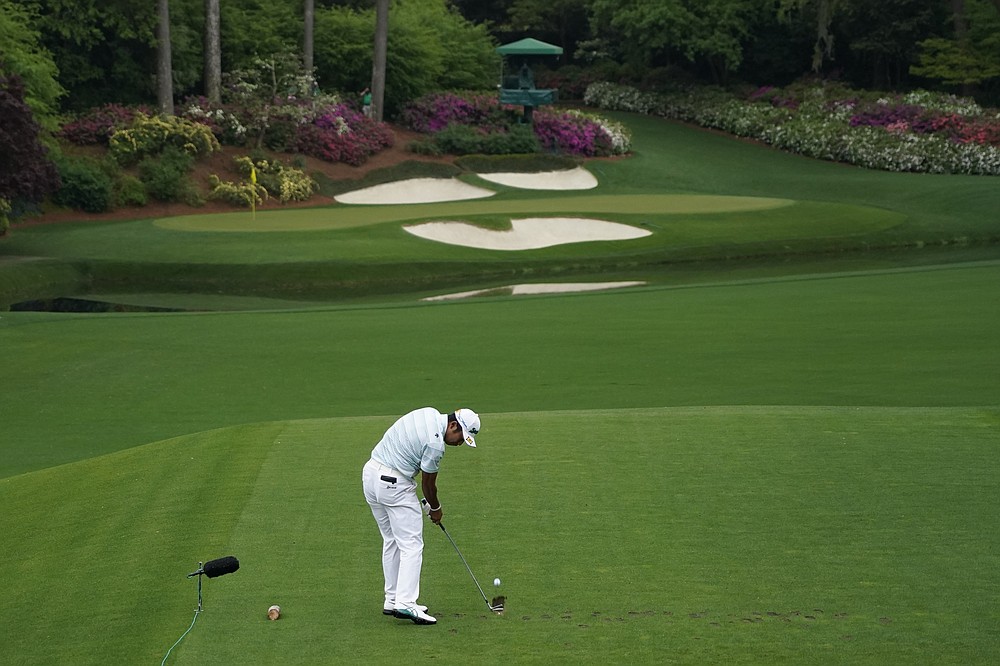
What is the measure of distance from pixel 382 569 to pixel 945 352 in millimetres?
11430

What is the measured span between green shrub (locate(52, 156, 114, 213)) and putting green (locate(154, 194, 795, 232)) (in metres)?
2.70

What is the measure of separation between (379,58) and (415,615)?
40.9 m

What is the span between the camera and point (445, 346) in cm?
1920

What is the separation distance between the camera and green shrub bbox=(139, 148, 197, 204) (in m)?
37.6

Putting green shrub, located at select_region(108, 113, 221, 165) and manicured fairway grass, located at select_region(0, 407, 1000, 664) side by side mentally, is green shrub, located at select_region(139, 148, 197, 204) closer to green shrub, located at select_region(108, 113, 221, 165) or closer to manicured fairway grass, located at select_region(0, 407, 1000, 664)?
green shrub, located at select_region(108, 113, 221, 165)

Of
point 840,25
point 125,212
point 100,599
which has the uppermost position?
point 840,25

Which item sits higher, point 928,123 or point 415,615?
point 928,123

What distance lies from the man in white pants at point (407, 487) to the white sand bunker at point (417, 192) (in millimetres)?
33132

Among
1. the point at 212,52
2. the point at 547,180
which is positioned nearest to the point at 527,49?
the point at 547,180

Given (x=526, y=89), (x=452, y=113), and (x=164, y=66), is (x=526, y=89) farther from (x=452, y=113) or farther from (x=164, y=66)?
A: (x=164, y=66)

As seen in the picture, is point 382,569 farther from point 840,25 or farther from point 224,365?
point 840,25

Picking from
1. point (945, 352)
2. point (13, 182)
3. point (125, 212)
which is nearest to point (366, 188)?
point (125, 212)

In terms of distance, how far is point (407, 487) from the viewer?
8.25 m

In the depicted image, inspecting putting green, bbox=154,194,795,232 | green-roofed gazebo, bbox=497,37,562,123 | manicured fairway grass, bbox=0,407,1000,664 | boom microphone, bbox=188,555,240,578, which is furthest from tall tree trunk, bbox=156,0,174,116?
boom microphone, bbox=188,555,240,578
